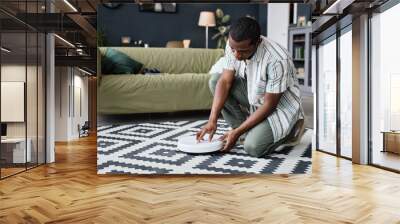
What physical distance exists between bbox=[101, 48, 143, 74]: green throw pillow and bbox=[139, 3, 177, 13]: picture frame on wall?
49 cm

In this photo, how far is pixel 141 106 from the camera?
4238 millimetres

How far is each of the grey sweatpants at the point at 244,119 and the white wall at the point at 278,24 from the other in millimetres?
510

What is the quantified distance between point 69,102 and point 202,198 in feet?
18.8

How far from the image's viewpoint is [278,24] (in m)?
4.17

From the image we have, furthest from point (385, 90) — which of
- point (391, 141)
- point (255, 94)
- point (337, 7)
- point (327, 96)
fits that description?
point (255, 94)

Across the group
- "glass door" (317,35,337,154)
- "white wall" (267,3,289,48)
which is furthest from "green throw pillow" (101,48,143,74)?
"glass door" (317,35,337,154)

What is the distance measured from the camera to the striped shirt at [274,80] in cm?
411

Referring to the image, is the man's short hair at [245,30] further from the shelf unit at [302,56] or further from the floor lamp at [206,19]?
the shelf unit at [302,56]

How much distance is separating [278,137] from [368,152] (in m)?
2.01

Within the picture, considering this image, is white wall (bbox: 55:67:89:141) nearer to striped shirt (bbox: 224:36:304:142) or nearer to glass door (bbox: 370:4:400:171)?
striped shirt (bbox: 224:36:304:142)

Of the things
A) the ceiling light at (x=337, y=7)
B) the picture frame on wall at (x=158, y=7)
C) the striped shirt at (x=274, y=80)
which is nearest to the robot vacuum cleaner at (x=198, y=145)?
the striped shirt at (x=274, y=80)

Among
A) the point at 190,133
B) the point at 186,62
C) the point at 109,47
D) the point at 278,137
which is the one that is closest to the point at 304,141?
the point at 278,137

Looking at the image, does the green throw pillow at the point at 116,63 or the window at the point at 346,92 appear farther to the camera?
the window at the point at 346,92

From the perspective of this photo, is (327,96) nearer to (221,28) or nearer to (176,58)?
(221,28)
